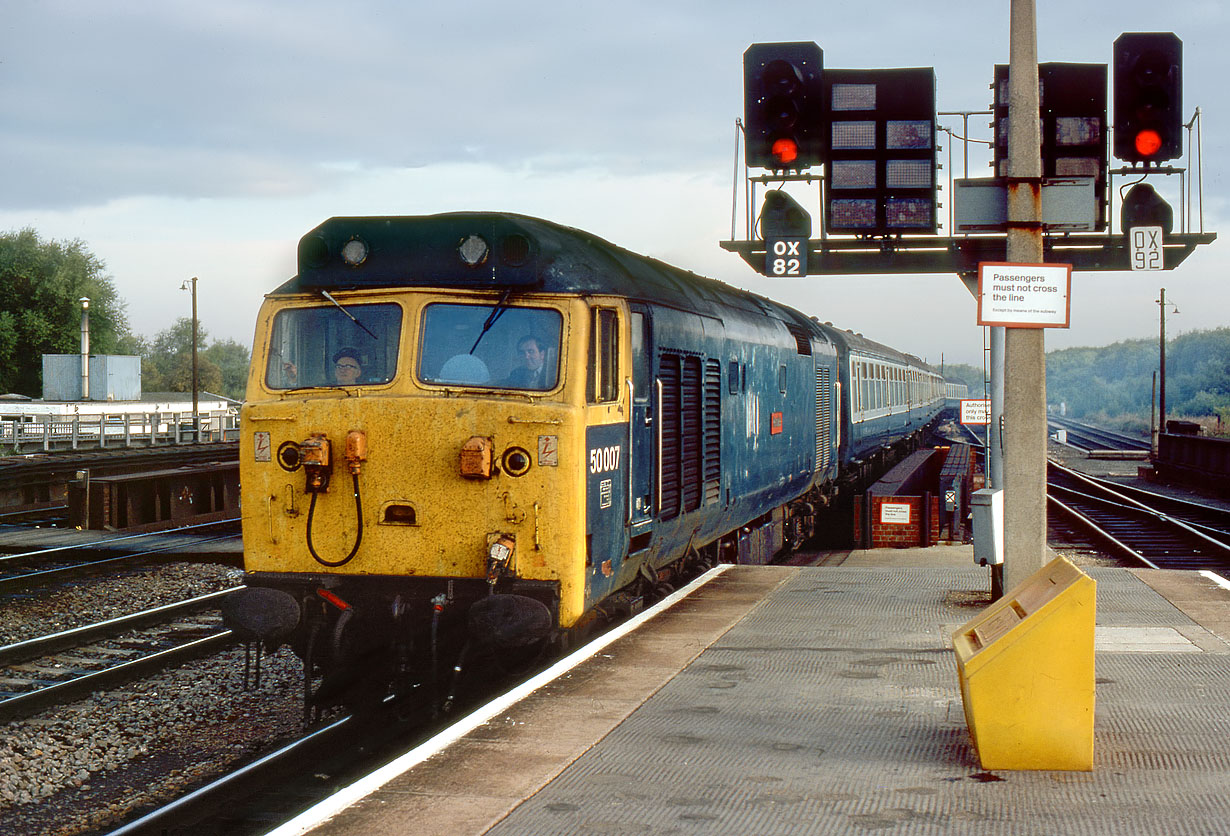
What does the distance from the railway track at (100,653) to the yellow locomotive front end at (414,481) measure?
99.9 inches

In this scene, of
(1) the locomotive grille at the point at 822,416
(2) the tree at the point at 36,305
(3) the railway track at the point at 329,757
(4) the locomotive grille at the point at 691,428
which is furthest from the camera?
(2) the tree at the point at 36,305

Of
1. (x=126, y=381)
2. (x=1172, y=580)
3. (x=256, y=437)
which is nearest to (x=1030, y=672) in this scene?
(x=256, y=437)

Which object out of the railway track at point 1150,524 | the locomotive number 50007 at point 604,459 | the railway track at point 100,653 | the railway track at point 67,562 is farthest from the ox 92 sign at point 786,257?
the railway track at point 67,562

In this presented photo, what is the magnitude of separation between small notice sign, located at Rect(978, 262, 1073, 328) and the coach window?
7.41ft

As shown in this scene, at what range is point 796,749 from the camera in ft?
18.6

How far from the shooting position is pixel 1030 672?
5.31 metres

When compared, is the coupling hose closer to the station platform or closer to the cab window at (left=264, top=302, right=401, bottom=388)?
the cab window at (left=264, top=302, right=401, bottom=388)

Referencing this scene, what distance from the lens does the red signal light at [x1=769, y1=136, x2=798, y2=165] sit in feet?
33.8

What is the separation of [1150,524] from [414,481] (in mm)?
20365

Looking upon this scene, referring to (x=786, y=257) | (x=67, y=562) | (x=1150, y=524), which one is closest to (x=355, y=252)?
(x=786, y=257)

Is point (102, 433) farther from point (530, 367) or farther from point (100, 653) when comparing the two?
point (530, 367)

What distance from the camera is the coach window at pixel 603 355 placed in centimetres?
760

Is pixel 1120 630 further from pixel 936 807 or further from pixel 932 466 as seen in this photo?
pixel 932 466

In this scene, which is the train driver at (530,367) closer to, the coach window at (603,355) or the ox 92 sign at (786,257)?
the coach window at (603,355)
